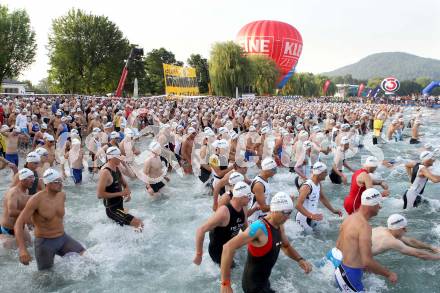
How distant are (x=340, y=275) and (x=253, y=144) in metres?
6.72

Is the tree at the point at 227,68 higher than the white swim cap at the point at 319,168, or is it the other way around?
the tree at the point at 227,68

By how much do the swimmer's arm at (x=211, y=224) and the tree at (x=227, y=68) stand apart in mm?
42463

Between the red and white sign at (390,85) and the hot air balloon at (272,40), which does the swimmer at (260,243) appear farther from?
the hot air balloon at (272,40)

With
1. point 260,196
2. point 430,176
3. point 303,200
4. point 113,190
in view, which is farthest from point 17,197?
point 430,176

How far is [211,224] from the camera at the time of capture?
12.6 feet

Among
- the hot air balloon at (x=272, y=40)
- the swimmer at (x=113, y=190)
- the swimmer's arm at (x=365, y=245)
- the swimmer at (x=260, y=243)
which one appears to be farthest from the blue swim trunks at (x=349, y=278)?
the hot air balloon at (x=272, y=40)

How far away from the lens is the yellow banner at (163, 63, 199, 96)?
38.5 meters

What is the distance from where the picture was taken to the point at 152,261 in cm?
→ 556

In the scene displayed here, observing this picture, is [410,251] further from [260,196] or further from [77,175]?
[77,175]

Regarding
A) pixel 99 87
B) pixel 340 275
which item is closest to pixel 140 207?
pixel 340 275

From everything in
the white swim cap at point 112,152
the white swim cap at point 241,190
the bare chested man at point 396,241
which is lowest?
the bare chested man at point 396,241

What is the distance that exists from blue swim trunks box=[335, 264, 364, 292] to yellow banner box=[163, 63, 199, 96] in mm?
34911

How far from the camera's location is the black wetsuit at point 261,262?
3.22 metres

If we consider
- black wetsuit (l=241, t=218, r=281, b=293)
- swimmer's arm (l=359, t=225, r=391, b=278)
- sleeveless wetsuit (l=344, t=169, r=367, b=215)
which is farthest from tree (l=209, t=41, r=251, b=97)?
black wetsuit (l=241, t=218, r=281, b=293)
